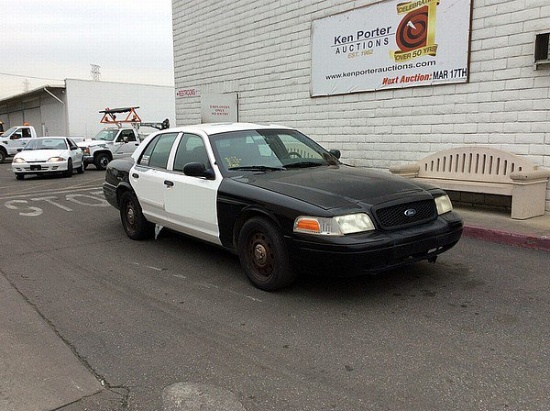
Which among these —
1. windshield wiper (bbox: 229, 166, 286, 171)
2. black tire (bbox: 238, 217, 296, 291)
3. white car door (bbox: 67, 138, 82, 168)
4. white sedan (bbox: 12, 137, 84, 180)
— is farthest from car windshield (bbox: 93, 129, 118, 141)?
black tire (bbox: 238, 217, 296, 291)

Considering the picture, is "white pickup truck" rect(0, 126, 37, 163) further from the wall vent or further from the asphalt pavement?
the wall vent

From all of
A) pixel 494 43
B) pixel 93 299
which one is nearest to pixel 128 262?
pixel 93 299

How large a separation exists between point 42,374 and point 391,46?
8567 mm

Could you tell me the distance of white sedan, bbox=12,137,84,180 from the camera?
53.6 feet

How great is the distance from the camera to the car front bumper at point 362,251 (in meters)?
3.96

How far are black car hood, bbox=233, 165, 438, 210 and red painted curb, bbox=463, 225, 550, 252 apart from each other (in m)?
2.14

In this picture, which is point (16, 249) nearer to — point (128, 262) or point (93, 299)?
point (128, 262)

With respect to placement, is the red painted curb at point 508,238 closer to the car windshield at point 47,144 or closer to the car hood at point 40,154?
the car hood at point 40,154

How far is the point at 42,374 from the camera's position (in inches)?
125

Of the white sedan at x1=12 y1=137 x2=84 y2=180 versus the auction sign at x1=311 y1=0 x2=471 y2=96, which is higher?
the auction sign at x1=311 y1=0 x2=471 y2=96

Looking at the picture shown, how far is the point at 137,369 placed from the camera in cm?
322

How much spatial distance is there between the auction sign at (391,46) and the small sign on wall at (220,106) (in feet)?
10.0

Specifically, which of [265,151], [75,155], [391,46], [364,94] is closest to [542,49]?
[391,46]

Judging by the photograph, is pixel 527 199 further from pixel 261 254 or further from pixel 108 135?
pixel 108 135
